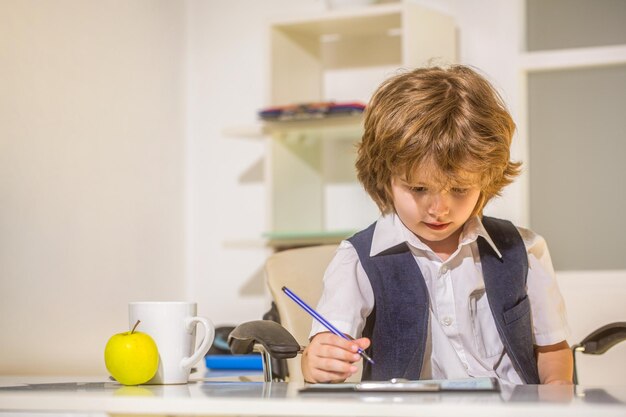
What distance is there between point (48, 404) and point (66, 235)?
137cm

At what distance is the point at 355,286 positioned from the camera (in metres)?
1.41

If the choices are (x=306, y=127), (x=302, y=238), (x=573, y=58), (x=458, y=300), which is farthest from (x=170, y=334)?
(x=573, y=58)

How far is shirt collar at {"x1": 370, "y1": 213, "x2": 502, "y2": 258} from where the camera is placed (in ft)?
4.72

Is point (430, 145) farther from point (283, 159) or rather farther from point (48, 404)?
point (283, 159)

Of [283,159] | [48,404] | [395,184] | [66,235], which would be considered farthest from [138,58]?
[48,404]

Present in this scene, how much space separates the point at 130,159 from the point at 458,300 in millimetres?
1564

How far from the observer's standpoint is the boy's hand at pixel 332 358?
3.85ft

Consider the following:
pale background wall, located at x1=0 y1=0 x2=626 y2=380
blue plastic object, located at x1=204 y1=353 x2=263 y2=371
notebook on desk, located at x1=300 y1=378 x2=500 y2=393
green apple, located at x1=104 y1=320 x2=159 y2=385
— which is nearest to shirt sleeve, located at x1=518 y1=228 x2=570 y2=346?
notebook on desk, located at x1=300 y1=378 x2=500 y2=393

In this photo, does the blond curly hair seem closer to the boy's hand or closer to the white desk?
the boy's hand

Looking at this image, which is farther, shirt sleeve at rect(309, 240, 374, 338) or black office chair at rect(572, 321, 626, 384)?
black office chair at rect(572, 321, 626, 384)

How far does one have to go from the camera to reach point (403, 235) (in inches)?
56.9

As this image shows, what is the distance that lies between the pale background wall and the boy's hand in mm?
970

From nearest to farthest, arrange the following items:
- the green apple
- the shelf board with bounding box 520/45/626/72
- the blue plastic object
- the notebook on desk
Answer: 1. the notebook on desk
2. the green apple
3. the blue plastic object
4. the shelf board with bounding box 520/45/626/72

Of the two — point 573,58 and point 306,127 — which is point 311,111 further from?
point 573,58
